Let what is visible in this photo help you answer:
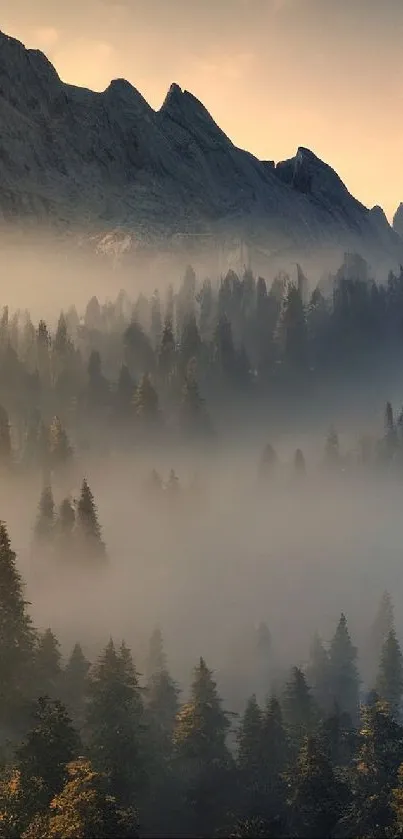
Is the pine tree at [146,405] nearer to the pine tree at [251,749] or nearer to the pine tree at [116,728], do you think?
the pine tree at [251,749]

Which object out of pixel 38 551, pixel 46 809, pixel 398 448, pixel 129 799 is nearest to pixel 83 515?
pixel 38 551

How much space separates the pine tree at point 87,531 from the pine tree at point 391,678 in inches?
1771

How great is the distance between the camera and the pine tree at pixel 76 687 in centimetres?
6806

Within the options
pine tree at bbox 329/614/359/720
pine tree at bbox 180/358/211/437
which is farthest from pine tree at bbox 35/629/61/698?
pine tree at bbox 180/358/211/437

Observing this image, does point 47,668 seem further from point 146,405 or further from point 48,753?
point 146,405

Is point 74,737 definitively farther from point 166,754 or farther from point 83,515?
point 83,515

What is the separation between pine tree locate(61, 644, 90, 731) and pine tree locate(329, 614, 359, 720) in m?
30.7

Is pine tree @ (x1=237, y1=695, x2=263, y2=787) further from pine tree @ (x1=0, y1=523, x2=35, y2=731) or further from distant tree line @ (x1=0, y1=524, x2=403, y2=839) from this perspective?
pine tree @ (x1=0, y1=523, x2=35, y2=731)

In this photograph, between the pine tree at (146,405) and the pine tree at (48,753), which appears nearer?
the pine tree at (48,753)

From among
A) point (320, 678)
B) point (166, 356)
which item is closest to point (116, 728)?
point (320, 678)

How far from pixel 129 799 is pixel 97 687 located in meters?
8.71

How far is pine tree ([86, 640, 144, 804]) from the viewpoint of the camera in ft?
178

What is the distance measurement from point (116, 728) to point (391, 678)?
40.0 metres

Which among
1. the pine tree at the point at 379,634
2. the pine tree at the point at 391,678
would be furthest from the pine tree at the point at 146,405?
the pine tree at the point at 391,678
